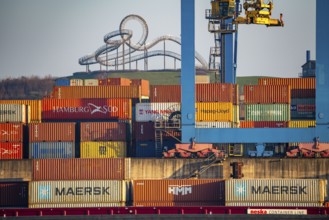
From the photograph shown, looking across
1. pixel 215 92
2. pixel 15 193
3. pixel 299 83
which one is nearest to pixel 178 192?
pixel 15 193

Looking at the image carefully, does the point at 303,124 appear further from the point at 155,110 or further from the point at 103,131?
the point at 103,131

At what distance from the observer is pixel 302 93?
255ft

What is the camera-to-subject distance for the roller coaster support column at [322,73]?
67312 millimetres

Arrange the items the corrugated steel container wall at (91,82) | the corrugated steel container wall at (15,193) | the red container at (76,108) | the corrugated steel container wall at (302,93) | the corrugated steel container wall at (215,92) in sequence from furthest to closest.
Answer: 1. the corrugated steel container wall at (91,82)
2. the corrugated steel container wall at (302,93)
3. the red container at (76,108)
4. the corrugated steel container wall at (215,92)
5. the corrugated steel container wall at (15,193)

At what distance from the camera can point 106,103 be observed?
75875 mm

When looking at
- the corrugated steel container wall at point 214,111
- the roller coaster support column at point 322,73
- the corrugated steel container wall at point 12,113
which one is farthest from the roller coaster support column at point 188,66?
the corrugated steel container wall at point 12,113

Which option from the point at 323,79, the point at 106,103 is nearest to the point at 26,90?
the point at 106,103

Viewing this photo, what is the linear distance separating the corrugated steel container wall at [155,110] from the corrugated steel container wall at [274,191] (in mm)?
15986

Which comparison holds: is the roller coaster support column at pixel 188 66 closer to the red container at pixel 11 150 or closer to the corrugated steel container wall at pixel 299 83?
the corrugated steel container wall at pixel 299 83

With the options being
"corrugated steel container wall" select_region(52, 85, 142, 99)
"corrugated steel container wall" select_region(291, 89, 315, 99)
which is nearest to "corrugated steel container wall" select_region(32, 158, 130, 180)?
"corrugated steel container wall" select_region(52, 85, 142, 99)

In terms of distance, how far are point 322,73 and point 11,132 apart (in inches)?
1019

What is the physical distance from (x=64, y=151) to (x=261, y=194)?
832 inches

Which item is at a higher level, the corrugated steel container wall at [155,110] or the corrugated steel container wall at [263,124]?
the corrugated steel container wall at [155,110]

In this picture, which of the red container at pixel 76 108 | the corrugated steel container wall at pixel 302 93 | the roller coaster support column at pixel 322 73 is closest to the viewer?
the roller coaster support column at pixel 322 73
